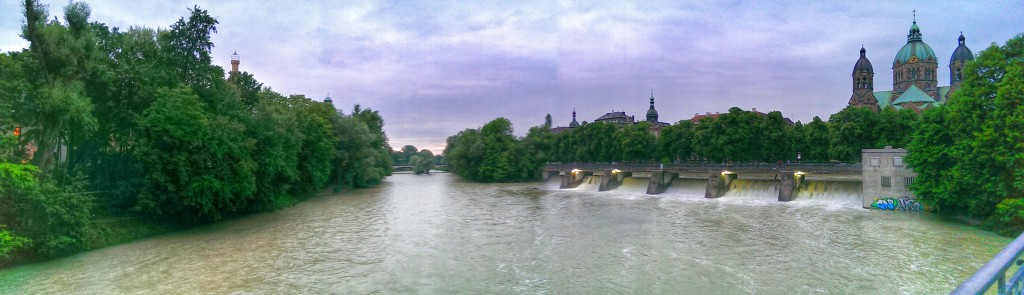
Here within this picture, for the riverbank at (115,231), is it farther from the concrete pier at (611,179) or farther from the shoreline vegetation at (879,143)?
the shoreline vegetation at (879,143)

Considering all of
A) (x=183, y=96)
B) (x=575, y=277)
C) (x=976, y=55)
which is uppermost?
(x=976, y=55)

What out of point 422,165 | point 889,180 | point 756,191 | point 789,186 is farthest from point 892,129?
point 422,165

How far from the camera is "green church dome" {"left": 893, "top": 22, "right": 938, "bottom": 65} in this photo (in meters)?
116

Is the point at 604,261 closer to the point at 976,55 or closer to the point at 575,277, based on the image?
the point at 575,277

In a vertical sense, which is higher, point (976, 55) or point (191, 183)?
point (976, 55)

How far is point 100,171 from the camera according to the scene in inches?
1203

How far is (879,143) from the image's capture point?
5781 centimetres

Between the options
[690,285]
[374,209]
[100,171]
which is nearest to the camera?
[690,285]

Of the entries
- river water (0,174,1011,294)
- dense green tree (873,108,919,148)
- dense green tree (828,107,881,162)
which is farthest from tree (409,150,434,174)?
dense green tree (873,108,919,148)

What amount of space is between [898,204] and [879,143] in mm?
24757

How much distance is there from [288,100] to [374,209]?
25519mm

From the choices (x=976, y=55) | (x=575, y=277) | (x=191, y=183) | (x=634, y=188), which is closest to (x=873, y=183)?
(x=976, y=55)

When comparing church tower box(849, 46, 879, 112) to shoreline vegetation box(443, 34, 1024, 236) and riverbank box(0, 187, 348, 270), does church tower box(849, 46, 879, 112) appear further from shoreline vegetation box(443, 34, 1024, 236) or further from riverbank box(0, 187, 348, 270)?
riverbank box(0, 187, 348, 270)

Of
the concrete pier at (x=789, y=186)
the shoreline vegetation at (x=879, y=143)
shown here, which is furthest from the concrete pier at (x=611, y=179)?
the concrete pier at (x=789, y=186)
